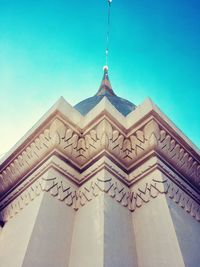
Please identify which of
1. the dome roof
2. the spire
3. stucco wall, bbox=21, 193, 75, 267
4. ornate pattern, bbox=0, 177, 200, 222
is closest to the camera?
stucco wall, bbox=21, 193, 75, 267

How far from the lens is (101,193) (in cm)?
245

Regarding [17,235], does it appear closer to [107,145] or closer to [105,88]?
[107,145]

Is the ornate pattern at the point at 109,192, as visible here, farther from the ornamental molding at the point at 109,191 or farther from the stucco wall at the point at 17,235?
the stucco wall at the point at 17,235

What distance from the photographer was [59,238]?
2.28 metres

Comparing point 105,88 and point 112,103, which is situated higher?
point 105,88

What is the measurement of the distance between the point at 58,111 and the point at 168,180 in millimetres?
1141

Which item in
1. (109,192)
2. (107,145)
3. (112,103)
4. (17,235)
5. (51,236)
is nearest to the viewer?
(51,236)

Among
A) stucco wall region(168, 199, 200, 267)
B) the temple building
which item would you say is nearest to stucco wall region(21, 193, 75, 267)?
the temple building

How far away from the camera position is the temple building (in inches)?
84.0

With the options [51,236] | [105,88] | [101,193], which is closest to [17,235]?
[51,236]

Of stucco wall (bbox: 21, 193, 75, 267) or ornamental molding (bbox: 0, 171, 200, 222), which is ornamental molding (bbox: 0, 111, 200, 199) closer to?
ornamental molding (bbox: 0, 171, 200, 222)

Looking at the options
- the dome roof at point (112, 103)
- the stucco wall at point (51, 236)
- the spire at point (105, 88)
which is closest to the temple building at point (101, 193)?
the stucco wall at point (51, 236)

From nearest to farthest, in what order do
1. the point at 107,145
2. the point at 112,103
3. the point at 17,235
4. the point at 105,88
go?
the point at 17,235, the point at 107,145, the point at 112,103, the point at 105,88

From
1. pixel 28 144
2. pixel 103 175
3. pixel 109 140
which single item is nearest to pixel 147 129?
pixel 109 140
